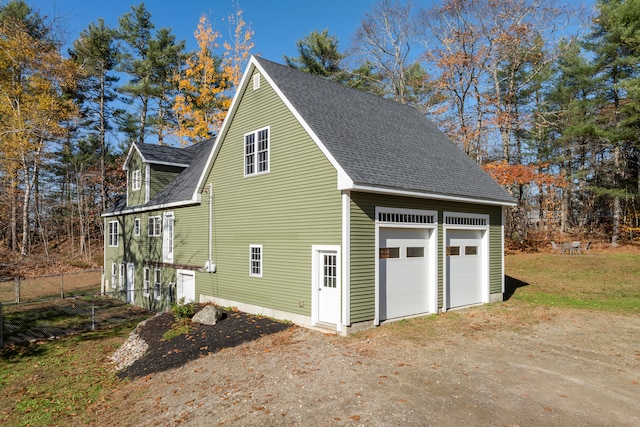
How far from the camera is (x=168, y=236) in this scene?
59.4ft

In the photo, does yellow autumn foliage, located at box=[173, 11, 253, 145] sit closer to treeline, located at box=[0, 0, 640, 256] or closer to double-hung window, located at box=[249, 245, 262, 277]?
treeline, located at box=[0, 0, 640, 256]

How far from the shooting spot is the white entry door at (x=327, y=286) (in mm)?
10023

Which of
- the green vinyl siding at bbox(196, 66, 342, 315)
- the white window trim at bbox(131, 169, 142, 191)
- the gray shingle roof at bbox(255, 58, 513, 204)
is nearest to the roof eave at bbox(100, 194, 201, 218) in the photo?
the white window trim at bbox(131, 169, 142, 191)

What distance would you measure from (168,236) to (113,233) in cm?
779

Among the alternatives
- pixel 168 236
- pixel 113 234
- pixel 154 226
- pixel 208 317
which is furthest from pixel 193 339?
pixel 113 234

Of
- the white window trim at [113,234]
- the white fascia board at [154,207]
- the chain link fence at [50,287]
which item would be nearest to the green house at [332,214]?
the white fascia board at [154,207]

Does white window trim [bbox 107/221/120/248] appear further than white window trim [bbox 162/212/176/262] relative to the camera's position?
Yes

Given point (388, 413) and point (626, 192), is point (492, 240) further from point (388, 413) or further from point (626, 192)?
point (626, 192)

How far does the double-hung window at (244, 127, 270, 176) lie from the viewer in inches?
495

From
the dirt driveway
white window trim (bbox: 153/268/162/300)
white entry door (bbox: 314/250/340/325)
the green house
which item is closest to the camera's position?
the dirt driveway

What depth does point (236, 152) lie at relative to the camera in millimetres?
13820

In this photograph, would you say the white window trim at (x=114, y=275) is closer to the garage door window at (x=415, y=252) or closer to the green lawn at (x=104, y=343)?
the green lawn at (x=104, y=343)

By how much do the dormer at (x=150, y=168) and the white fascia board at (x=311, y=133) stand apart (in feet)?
32.4

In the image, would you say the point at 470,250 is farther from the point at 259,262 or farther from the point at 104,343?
the point at 104,343
